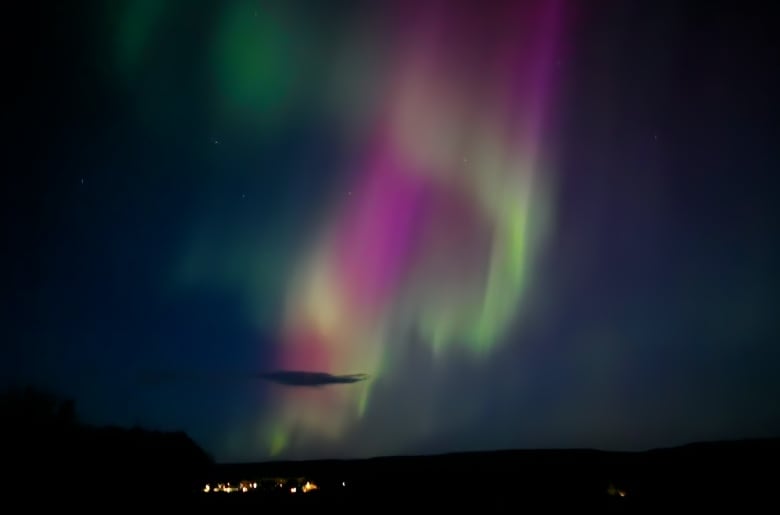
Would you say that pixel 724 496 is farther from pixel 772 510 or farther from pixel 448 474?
pixel 448 474

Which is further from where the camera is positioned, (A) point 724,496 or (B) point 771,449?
(B) point 771,449

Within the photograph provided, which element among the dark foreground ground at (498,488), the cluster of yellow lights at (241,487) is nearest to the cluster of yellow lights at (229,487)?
the cluster of yellow lights at (241,487)

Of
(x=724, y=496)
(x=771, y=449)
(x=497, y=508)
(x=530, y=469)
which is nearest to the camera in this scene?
(x=724, y=496)

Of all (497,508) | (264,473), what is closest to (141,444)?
(264,473)

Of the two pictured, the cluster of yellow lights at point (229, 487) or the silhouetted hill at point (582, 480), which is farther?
the cluster of yellow lights at point (229, 487)

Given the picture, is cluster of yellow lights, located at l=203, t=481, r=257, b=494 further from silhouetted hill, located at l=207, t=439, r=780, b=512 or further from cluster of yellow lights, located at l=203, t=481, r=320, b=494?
silhouetted hill, located at l=207, t=439, r=780, b=512

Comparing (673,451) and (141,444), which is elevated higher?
(141,444)

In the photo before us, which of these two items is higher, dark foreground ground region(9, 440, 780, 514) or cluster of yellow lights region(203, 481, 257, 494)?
cluster of yellow lights region(203, 481, 257, 494)

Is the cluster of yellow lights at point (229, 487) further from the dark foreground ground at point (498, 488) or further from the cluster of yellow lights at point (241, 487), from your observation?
the dark foreground ground at point (498, 488)

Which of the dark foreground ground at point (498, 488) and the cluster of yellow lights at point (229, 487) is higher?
the cluster of yellow lights at point (229, 487)

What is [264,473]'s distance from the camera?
33188mm

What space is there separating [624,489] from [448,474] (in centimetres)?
736

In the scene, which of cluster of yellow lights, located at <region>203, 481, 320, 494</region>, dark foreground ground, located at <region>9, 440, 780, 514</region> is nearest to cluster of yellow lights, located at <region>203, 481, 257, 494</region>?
cluster of yellow lights, located at <region>203, 481, 320, 494</region>

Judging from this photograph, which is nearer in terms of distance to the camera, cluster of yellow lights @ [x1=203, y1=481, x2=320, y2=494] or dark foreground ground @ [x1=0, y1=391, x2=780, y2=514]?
dark foreground ground @ [x1=0, y1=391, x2=780, y2=514]
